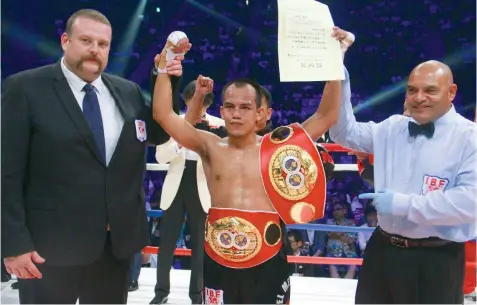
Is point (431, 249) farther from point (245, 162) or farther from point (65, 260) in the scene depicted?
point (65, 260)

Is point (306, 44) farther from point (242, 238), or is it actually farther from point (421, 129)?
point (242, 238)

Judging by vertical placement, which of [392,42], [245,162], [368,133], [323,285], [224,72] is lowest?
[323,285]

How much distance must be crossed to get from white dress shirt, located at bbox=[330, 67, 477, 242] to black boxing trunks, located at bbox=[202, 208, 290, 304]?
1.25 feet

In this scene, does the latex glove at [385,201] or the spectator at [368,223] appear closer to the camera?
the latex glove at [385,201]

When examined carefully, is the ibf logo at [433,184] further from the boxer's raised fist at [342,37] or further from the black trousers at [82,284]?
the black trousers at [82,284]

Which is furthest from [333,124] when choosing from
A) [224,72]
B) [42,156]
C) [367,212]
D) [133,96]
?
[224,72]

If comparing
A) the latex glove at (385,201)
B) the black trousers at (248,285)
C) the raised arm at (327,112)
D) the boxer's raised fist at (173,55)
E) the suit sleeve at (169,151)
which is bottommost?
the black trousers at (248,285)

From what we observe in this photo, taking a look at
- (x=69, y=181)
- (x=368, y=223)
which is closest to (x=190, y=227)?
(x=69, y=181)

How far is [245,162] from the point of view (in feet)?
5.78

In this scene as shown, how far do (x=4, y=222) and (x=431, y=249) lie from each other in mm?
1292

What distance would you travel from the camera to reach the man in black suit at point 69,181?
1423mm

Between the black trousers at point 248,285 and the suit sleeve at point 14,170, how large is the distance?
1.92 feet

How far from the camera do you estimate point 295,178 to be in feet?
5.60

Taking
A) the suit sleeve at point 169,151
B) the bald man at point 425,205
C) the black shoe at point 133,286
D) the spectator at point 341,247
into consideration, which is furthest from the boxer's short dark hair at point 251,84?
the spectator at point 341,247
